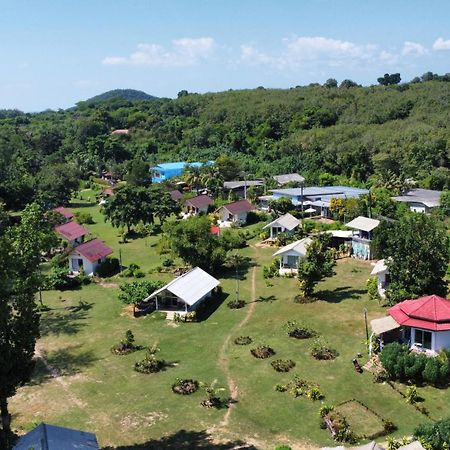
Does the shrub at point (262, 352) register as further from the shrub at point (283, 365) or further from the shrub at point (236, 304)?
the shrub at point (236, 304)

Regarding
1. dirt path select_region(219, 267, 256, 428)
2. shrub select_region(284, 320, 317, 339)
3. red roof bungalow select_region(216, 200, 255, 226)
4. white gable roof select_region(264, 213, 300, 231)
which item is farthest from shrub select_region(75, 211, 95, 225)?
shrub select_region(284, 320, 317, 339)

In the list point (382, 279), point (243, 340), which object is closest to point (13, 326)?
point (243, 340)

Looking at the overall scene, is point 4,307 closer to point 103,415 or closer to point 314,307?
point 103,415

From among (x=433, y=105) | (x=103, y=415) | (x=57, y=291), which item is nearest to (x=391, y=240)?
(x=103, y=415)

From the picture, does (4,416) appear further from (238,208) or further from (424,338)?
(238,208)

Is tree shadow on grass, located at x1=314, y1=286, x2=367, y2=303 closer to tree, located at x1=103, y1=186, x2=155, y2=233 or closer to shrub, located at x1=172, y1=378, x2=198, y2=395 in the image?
shrub, located at x1=172, y1=378, x2=198, y2=395

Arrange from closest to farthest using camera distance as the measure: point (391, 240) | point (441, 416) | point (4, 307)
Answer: point (4, 307), point (441, 416), point (391, 240)
